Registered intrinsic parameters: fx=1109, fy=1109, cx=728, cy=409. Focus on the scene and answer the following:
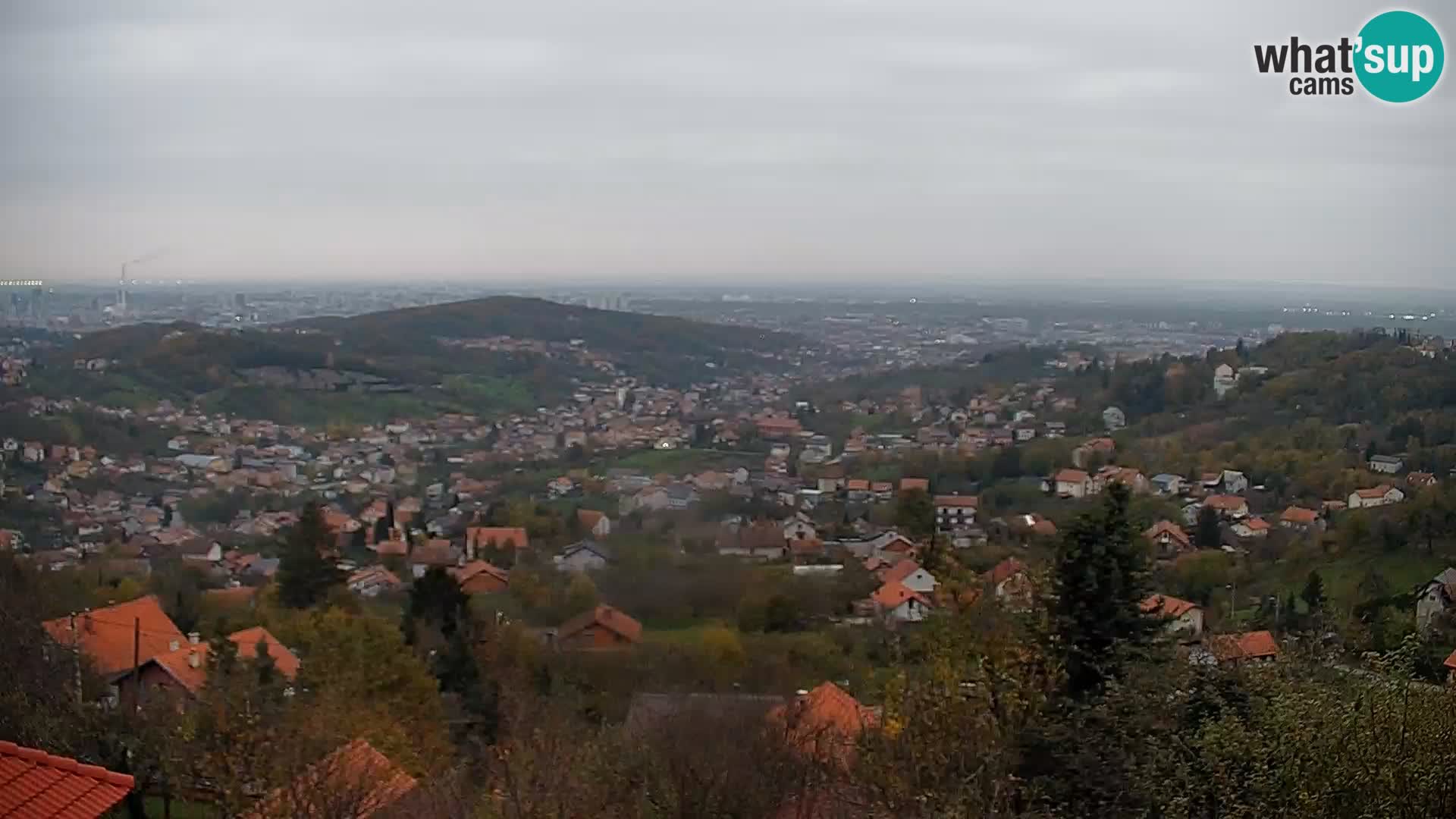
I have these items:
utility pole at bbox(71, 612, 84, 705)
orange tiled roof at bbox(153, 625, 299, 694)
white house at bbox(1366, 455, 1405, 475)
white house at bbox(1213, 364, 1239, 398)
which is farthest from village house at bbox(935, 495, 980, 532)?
utility pole at bbox(71, 612, 84, 705)

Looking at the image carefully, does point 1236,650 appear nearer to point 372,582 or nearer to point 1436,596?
point 1436,596

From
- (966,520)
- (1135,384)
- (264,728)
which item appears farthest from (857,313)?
(264,728)

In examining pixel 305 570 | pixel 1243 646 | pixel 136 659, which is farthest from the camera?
pixel 305 570

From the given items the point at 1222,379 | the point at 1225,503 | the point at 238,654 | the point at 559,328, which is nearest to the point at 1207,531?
the point at 1225,503

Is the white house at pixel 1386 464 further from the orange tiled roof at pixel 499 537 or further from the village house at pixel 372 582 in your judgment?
the village house at pixel 372 582

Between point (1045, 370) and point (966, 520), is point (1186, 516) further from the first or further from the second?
point (1045, 370)

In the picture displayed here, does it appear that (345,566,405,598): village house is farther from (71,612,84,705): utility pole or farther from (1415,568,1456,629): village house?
(1415,568,1456,629): village house
